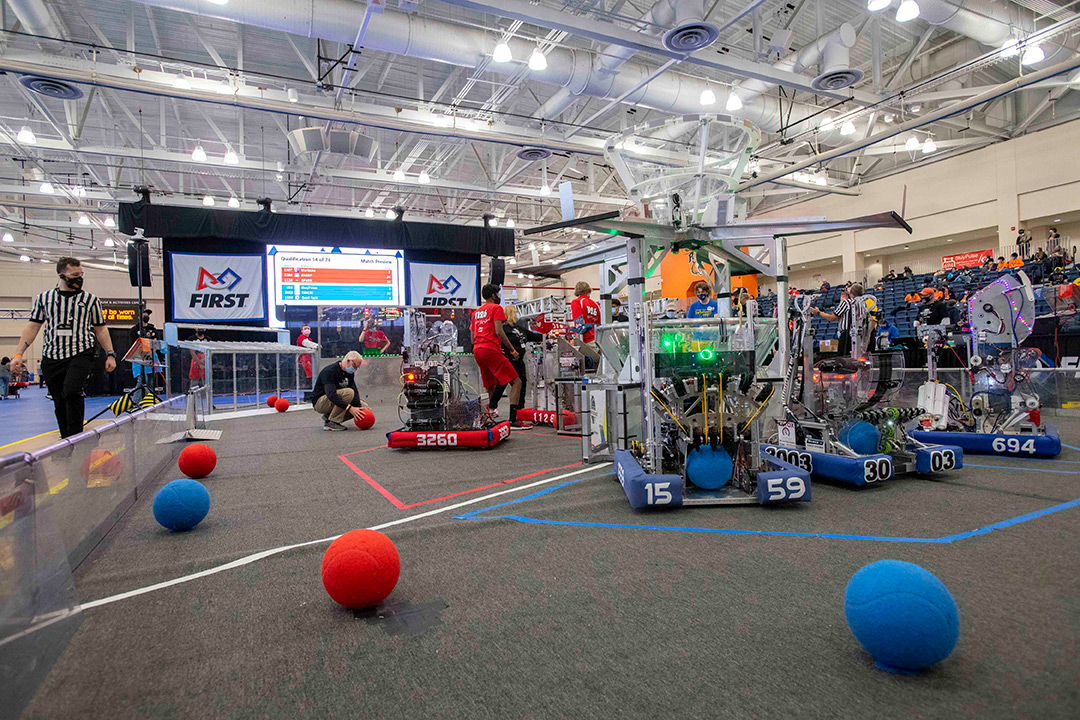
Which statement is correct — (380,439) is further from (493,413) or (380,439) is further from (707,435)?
(707,435)

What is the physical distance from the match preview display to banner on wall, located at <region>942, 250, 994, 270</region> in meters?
17.4

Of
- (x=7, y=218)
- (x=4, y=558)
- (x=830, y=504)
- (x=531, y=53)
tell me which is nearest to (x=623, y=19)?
(x=531, y=53)

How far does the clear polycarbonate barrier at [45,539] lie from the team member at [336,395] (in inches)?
194

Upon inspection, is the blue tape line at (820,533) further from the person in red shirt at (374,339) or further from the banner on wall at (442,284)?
the banner on wall at (442,284)

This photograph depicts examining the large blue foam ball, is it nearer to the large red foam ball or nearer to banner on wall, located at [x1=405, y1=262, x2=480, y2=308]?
the large red foam ball

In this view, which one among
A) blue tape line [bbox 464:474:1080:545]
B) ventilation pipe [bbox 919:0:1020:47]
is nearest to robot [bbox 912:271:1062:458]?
blue tape line [bbox 464:474:1080:545]

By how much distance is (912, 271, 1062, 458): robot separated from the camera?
5445 millimetres

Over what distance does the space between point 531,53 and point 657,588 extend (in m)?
9.55

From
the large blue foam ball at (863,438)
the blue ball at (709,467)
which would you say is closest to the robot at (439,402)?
the blue ball at (709,467)

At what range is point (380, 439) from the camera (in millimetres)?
7785

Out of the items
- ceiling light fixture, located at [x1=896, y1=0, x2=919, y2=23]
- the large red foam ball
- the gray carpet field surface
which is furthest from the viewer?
ceiling light fixture, located at [x1=896, y1=0, x2=919, y2=23]

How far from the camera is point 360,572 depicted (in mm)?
2320

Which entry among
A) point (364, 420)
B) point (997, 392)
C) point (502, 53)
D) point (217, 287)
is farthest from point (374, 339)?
point (997, 392)

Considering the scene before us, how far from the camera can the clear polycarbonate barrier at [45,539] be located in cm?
184
